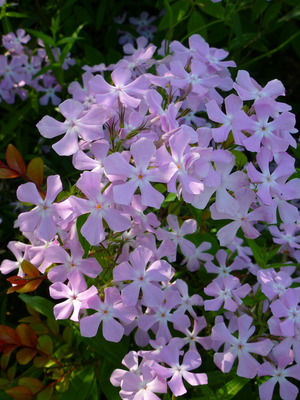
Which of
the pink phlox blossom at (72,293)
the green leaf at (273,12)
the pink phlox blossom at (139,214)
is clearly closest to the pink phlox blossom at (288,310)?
the pink phlox blossom at (139,214)

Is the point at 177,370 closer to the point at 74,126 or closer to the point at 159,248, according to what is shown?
the point at 159,248

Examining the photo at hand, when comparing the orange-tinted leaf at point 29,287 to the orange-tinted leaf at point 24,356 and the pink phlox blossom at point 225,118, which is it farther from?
the pink phlox blossom at point 225,118

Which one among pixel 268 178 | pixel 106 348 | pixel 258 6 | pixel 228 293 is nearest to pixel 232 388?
pixel 228 293

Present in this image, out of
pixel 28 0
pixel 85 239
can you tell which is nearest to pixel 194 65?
pixel 85 239

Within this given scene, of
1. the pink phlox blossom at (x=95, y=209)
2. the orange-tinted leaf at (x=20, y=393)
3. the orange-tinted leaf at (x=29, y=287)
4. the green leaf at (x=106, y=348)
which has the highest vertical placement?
the pink phlox blossom at (x=95, y=209)

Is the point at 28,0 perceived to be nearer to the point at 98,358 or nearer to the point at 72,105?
the point at 72,105

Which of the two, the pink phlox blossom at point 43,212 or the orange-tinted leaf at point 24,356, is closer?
the pink phlox blossom at point 43,212

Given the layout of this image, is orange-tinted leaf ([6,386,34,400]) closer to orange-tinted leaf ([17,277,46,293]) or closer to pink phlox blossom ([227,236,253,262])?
orange-tinted leaf ([17,277,46,293])
